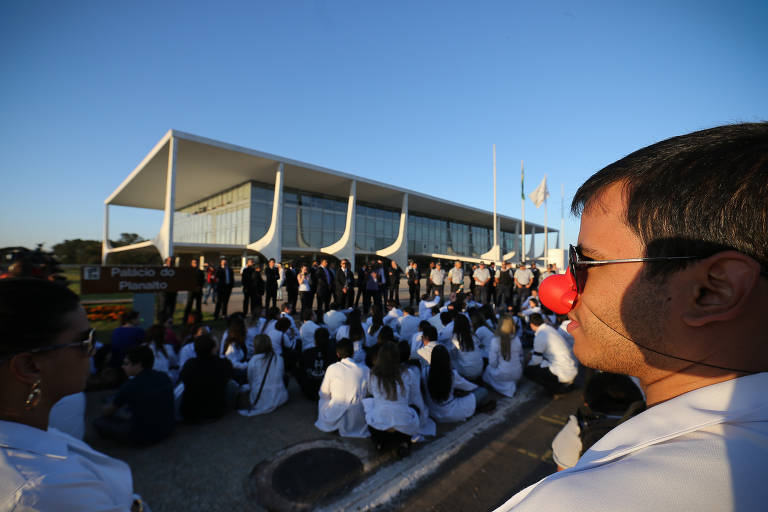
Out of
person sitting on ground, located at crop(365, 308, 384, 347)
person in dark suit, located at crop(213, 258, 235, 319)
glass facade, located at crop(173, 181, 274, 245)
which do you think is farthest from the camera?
glass facade, located at crop(173, 181, 274, 245)

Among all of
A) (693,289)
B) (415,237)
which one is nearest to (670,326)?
(693,289)

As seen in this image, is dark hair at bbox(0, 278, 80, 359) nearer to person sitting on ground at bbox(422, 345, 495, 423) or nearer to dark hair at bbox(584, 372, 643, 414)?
person sitting on ground at bbox(422, 345, 495, 423)

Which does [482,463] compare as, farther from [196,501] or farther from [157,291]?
Answer: [157,291]

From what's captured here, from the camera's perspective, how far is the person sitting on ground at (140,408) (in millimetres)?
3279

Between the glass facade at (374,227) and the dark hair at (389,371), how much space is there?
24.8m

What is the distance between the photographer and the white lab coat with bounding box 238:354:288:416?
4188 mm

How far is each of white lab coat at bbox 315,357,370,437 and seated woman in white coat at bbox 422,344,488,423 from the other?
857 millimetres

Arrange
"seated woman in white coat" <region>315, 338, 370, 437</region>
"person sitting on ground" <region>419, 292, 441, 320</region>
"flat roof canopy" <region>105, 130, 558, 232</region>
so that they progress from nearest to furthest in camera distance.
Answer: "seated woman in white coat" <region>315, 338, 370, 437</region>, "person sitting on ground" <region>419, 292, 441, 320</region>, "flat roof canopy" <region>105, 130, 558, 232</region>

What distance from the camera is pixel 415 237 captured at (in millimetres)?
33688

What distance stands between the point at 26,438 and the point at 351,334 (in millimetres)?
3974

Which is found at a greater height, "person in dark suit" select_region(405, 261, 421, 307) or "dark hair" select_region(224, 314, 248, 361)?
"person in dark suit" select_region(405, 261, 421, 307)

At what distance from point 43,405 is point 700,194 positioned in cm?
237

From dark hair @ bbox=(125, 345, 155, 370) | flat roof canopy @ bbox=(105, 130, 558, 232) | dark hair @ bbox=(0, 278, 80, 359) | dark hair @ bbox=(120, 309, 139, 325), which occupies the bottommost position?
dark hair @ bbox=(125, 345, 155, 370)

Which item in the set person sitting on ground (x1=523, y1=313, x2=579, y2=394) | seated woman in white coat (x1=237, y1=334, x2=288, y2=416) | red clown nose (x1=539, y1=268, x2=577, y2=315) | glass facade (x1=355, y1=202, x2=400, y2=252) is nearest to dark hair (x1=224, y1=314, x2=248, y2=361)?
seated woman in white coat (x1=237, y1=334, x2=288, y2=416)
